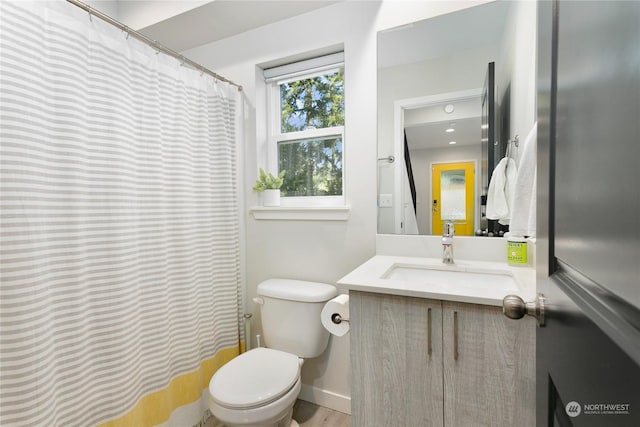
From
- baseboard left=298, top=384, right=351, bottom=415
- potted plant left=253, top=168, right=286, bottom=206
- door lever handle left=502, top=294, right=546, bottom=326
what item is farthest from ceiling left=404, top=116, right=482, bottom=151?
baseboard left=298, top=384, right=351, bottom=415

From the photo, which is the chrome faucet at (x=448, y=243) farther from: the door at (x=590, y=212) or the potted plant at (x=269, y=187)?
the potted plant at (x=269, y=187)

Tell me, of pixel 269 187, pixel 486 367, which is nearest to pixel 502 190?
pixel 486 367

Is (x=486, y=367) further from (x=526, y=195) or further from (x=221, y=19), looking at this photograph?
(x=221, y=19)

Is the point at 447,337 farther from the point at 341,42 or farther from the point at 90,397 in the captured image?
the point at 341,42

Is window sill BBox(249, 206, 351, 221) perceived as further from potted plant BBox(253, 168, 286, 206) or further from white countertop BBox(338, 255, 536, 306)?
white countertop BBox(338, 255, 536, 306)

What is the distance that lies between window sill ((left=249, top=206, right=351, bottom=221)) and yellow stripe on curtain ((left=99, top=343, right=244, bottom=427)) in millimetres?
872

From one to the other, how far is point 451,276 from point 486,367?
40 cm

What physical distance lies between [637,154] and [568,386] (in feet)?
1.09

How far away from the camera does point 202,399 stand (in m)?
1.62

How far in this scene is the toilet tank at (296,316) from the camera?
1569 millimetres

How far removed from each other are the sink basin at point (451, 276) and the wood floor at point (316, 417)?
93 centimetres

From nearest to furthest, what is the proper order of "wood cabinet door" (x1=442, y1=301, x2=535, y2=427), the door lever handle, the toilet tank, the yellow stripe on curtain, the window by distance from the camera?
the door lever handle
"wood cabinet door" (x1=442, y1=301, x2=535, y2=427)
the yellow stripe on curtain
the toilet tank
the window

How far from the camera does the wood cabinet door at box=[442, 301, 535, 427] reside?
877mm

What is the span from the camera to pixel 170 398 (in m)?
1.45
